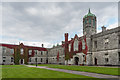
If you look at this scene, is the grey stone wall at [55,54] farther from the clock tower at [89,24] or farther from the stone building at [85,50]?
the clock tower at [89,24]

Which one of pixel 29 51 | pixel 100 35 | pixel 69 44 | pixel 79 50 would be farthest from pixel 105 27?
pixel 29 51

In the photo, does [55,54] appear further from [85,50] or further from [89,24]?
[89,24]

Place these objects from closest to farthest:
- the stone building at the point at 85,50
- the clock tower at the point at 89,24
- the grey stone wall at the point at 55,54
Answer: the stone building at the point at 85,50 → the clock tower at the point at 89,24 → the grey stone wall at the point at 55,54

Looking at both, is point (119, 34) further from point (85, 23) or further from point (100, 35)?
point (85, 23)

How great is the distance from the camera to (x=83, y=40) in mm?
35625

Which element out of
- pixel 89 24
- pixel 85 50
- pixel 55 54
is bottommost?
pixel 55 54

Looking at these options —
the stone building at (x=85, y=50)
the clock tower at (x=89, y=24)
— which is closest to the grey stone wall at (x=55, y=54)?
the stone building at (x=85, y=50)

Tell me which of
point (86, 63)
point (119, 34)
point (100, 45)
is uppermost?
point (119, 34)

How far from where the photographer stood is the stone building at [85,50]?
27703 mm

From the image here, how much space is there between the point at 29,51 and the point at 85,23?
28717 millimetres

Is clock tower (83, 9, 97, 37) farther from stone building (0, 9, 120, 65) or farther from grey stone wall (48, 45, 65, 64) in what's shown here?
grey stone wall (48, 45, 65, 64)

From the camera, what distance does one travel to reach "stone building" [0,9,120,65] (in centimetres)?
2770

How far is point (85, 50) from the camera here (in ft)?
112

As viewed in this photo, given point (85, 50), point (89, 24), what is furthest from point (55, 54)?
point (89, 24)
